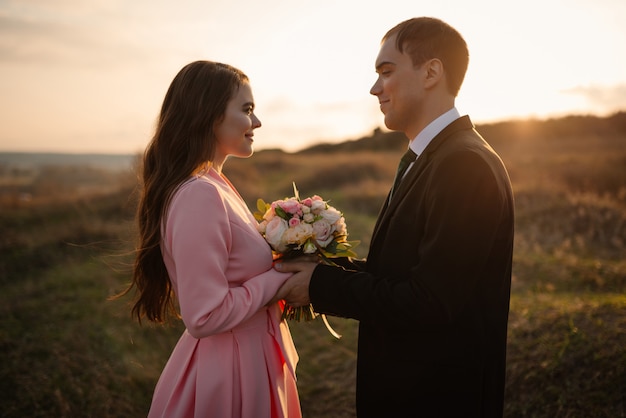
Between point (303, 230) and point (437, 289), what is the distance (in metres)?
0.83

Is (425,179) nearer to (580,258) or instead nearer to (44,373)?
(44,373)

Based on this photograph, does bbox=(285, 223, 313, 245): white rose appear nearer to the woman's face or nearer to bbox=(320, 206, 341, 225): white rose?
bbox=(320, 206, 341, 225): white rose

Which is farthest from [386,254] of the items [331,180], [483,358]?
[331,180]

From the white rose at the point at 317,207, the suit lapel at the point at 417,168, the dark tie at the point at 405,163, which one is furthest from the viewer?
the white rose at the point at 317,207


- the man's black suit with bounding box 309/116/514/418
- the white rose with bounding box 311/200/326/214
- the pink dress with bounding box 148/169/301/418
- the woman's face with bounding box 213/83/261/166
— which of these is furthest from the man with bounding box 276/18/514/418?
the woman's face with bounding box 213/83/261/166

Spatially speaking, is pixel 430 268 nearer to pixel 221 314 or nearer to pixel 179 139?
pixel 221 314

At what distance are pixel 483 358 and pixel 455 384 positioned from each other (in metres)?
0.19

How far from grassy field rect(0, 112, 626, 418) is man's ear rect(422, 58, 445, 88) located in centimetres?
202

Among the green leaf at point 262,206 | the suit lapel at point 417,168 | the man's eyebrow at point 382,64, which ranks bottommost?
the green leaf at point 262,206

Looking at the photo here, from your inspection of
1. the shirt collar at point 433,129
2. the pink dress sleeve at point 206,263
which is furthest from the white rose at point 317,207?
the shirt collar at point 433,129

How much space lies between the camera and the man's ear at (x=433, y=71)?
2607 mm

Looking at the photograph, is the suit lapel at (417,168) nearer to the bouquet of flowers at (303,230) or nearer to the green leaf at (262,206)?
the bouquet of flowers at (303,230)

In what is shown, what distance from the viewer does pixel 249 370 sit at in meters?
2.62

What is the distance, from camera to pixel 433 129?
2.64 m
